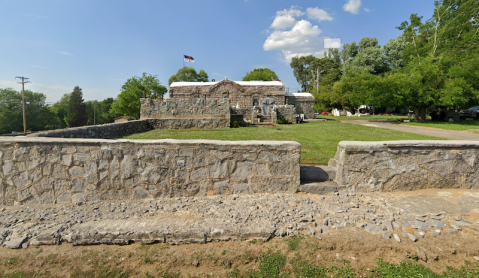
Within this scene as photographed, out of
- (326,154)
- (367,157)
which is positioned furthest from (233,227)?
(326,154)

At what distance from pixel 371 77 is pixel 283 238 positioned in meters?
22.6

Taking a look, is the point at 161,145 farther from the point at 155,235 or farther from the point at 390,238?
the point at 390,238

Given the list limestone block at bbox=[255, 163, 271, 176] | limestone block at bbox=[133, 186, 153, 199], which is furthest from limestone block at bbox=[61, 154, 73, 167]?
limestone block at bbox=[255, 163, 271, 176]

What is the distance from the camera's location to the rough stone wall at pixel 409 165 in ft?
11.4

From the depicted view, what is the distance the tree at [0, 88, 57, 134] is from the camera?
47.3 meters

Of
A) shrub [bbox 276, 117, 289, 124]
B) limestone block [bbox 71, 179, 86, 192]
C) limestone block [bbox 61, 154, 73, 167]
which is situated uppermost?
shrub [bbox 276, 117, 289, 124]

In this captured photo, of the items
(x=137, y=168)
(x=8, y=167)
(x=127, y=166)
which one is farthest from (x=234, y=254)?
(x=8, y=167)

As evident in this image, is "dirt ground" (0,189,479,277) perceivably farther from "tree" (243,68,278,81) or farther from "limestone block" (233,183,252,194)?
"tree" (243,68,278,81)

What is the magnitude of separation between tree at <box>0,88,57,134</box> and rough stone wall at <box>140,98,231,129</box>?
5208 centimetres

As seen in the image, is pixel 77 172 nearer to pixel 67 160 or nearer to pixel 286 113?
pixel 67 160

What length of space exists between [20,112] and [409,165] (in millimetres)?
69077

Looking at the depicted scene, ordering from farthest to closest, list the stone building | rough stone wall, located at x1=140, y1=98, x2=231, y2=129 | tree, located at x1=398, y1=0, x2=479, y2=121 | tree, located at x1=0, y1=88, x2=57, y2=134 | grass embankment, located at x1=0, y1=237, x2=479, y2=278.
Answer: tree, located at x1=0, y1=88, x2=57, y2=134, the stone building, tree, located at x1=398, y1=0, x2=479, y2=121, rough stone wall, located at x1=140, y1=98, x2=231, y2=129, grass embankment, located at x1=0, y1=237, x2=479, y2=278

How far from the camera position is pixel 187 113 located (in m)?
15.3

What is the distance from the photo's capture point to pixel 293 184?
3.51 metres
